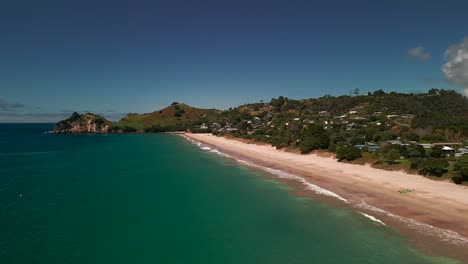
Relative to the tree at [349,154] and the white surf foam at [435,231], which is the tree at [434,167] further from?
the white surf foam at [435,231]

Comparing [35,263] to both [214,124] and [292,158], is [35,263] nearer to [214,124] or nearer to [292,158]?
[292,158]

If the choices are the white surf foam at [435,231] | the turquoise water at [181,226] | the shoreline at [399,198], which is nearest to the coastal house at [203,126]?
the shoreline at [399,198]

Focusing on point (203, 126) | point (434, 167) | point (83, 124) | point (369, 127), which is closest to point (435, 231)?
point (434, 167)

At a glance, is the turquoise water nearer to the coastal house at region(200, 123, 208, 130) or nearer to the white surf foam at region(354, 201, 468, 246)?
the white surf foam at region(354, 201, 468, 246)

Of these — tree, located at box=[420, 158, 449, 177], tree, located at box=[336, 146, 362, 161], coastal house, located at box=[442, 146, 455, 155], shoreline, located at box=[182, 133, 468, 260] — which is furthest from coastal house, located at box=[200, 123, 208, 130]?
tree, located at box=[420, 158, 449, 177]

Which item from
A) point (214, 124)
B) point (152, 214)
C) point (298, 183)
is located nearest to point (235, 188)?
point (298, 183)
